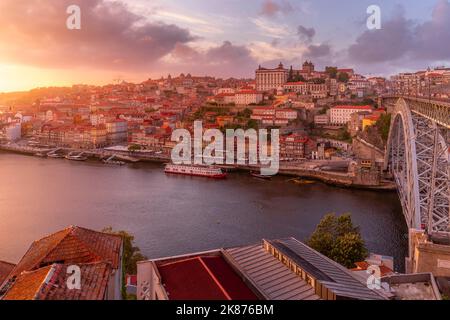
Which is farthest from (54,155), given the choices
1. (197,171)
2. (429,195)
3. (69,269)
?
(69,269)

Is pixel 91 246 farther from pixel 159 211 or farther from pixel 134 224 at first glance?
pixel 159 211

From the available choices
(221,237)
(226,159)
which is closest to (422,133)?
(221,237)

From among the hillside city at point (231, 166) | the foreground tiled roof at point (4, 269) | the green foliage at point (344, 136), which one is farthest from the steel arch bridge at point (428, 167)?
the green foliage at point (344, 136)

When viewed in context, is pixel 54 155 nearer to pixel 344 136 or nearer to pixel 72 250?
pixel 344 136

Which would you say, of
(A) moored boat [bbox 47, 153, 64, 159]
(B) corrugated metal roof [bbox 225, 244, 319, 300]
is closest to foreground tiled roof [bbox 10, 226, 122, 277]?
(B) corrugated metal roof [bbox 225, 244, 319, 300]

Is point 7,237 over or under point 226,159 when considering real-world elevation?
under

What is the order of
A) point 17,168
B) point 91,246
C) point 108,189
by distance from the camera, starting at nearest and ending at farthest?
1. point 91,246
2. point 108,189
3. point 17,168
